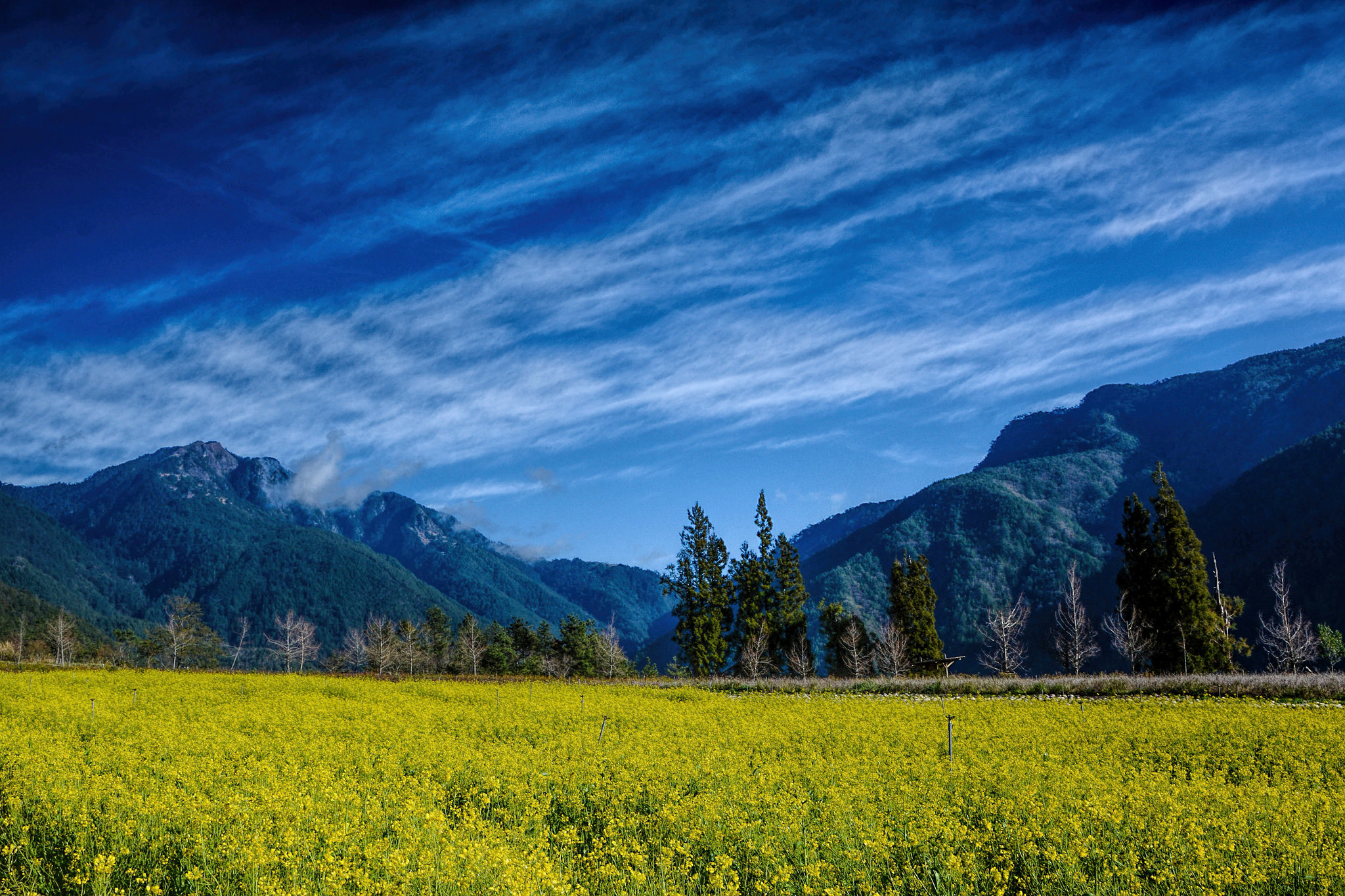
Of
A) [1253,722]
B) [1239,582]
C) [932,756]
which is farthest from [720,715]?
[1239,582]

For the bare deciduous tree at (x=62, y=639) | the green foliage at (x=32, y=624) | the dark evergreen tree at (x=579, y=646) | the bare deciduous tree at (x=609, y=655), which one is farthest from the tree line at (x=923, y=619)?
the green foliage at (x=32, y=624)

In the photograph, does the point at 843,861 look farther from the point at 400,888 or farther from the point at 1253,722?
the point at 1253,722

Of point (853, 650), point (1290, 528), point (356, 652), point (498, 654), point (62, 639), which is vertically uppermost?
point (62, 639)

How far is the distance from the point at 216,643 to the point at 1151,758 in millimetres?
127055

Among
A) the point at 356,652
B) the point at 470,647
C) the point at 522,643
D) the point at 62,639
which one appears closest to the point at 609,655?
the point at 522,643

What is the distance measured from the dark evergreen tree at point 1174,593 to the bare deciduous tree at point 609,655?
54547 millimetres

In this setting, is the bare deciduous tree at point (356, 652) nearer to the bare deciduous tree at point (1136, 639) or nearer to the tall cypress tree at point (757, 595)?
the tall cypress tree at point (757, 595)

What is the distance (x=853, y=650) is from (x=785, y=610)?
7.09m

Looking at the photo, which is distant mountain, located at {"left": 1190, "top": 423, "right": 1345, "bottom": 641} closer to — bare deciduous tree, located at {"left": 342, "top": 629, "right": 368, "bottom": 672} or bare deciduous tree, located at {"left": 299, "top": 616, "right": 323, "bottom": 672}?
bare deciduous tree, located at {"left": 342, "top": 629, "right": 368, "bottom": 672}

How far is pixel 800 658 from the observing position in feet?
224

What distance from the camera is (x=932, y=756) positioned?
18.6 meters

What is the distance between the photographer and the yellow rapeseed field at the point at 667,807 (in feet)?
32.6

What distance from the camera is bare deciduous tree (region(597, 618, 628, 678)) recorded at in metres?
87.4

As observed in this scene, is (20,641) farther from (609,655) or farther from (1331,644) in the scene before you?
(1331,644)
